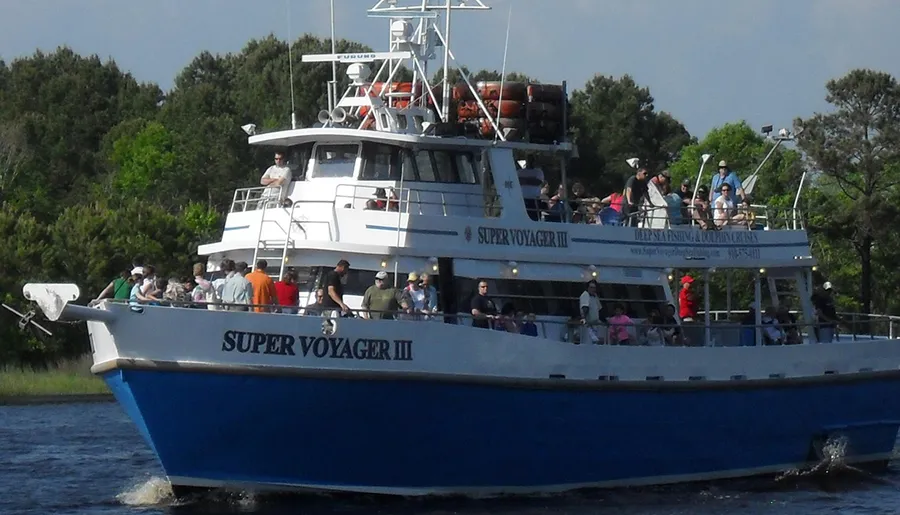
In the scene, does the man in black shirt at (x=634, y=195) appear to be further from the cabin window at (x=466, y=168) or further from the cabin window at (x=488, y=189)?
the cabin window at (x=466, y=168)

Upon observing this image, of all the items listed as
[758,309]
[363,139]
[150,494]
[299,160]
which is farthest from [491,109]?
[150,494]

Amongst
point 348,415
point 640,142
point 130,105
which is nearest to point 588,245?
point 348,415

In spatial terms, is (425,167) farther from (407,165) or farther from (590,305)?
(590,305)

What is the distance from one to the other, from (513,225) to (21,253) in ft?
89.3

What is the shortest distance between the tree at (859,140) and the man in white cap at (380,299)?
41.5m

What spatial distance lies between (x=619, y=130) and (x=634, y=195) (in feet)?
140

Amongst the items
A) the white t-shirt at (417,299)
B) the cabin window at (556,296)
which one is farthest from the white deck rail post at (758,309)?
the white t-shirt at (417,299)

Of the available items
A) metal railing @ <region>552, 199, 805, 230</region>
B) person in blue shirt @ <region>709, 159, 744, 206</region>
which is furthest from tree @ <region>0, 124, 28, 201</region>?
metal railing @ <region>552, 199, 805, 230</region>

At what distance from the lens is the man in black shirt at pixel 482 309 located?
20627mm

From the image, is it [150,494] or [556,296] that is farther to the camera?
[556,296]

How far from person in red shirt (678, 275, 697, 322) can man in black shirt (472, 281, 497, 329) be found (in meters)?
4.24

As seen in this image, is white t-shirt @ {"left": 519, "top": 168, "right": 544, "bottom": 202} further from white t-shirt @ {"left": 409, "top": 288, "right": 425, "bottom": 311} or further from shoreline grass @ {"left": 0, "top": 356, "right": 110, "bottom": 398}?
shoreline grass @ {"left": 0, "top": 356, "right": 110, "bottom": 398}

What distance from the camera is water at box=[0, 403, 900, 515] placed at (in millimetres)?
20188

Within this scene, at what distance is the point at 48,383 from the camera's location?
1636 inches
